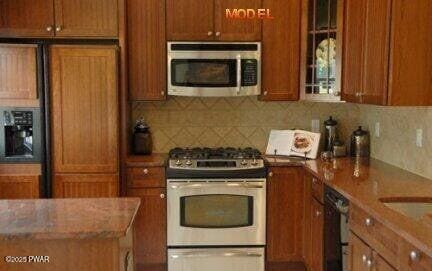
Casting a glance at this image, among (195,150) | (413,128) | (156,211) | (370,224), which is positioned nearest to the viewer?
(370,224)

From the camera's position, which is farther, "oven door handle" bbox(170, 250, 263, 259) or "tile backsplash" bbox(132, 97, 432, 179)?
"tile backsplash" bbox(132, 97, 432, 179)

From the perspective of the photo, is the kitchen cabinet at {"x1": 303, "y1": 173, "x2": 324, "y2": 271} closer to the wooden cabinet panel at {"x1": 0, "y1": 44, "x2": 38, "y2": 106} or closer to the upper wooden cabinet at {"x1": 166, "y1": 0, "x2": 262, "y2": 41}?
the upper wooden cabinet at {"x1": 166, "y1": 0, "x2": 262, "y2": 41}

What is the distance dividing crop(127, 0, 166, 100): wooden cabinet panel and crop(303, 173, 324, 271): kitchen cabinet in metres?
1.37

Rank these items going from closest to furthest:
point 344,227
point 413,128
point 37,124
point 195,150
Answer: point 344,227, point 413,128, point 37,124, point 195,150

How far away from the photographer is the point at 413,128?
10.3ft

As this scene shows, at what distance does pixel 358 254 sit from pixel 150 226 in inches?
67.3

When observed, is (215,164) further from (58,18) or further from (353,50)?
(58,18)

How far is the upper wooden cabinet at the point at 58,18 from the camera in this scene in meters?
3.49

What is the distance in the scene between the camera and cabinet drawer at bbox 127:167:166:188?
3600mm

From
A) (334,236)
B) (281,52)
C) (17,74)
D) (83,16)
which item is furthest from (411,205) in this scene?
(17,74)

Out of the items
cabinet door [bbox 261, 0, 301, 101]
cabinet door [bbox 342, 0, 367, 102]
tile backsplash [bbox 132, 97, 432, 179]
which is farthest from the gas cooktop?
cabinet door [bbox 342, 0, 367, 102]

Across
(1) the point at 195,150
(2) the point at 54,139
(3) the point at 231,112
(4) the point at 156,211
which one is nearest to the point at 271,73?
(3) the point at 231,112

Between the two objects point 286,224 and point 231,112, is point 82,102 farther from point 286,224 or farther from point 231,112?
point 286,224

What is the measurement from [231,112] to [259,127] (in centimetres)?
28
